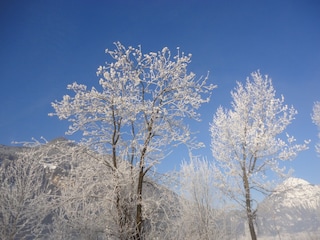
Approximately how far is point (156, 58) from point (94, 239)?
799 cm

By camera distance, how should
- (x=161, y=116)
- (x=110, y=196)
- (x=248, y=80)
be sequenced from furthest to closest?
(x=248, y=80), (x=161, y=116), (x=110, y=196)

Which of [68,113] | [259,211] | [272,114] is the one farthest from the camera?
[272,114]

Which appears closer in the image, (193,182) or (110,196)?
(110,196)

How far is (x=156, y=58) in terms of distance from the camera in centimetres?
903

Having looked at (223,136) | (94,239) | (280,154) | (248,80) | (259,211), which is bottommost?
(94,239)

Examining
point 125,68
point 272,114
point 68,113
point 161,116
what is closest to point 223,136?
point 272,114

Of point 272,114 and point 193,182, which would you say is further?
point 272,114

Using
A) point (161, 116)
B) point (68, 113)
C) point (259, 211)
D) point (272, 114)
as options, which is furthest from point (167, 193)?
point (272, 114)

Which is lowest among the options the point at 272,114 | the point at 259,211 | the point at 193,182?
the point at 259,211

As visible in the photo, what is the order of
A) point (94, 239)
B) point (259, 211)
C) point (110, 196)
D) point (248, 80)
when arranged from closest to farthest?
point (110, 196)
point (94, 239)
point (259, 211)
point (248, 80)

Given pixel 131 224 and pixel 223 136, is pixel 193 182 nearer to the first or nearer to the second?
pixel 223 136

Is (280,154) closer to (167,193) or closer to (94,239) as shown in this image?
A: (167,193)

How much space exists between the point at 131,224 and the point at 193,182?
627cm

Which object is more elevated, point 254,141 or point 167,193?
point 254,141
